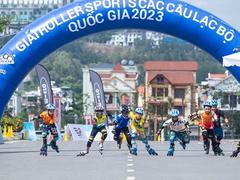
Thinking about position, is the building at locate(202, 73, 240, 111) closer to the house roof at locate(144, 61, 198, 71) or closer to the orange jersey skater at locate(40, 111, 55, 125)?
the house roof at locate(144, 61, 198, 71)

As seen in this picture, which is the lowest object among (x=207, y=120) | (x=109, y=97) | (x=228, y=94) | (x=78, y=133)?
(x=207, y=120)

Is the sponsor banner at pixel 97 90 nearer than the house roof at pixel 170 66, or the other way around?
the sponsor banner at pixel 97 90

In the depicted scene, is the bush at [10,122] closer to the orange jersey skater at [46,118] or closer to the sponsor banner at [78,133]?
the sponsor banner at [78,133]

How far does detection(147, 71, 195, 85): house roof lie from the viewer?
106812 millimetres

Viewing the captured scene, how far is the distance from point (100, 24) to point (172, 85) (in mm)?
77260

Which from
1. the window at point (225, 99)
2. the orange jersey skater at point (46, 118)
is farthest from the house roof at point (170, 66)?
the orange jersey skater at point (46, 118)

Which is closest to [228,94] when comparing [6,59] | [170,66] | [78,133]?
[170,66]

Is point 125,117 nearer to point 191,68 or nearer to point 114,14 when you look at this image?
point 114,14

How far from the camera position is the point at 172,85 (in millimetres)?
106062

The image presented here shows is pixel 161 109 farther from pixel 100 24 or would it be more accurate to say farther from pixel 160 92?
pixel 100 24

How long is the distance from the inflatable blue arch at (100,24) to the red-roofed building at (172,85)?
67.7m

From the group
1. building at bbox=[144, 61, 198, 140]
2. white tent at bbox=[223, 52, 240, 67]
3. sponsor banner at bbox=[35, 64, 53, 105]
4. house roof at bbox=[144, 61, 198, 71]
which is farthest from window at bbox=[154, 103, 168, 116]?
white tent at bbox=[223, 52, 240, 67]

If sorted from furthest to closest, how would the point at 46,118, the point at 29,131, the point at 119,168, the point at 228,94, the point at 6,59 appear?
1. the point at 228,94
2. the point at 29,131
3. the point at 6,59
4. the point at 46,118
5. the point at 119,168

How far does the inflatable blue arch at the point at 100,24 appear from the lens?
28734 millimetres
